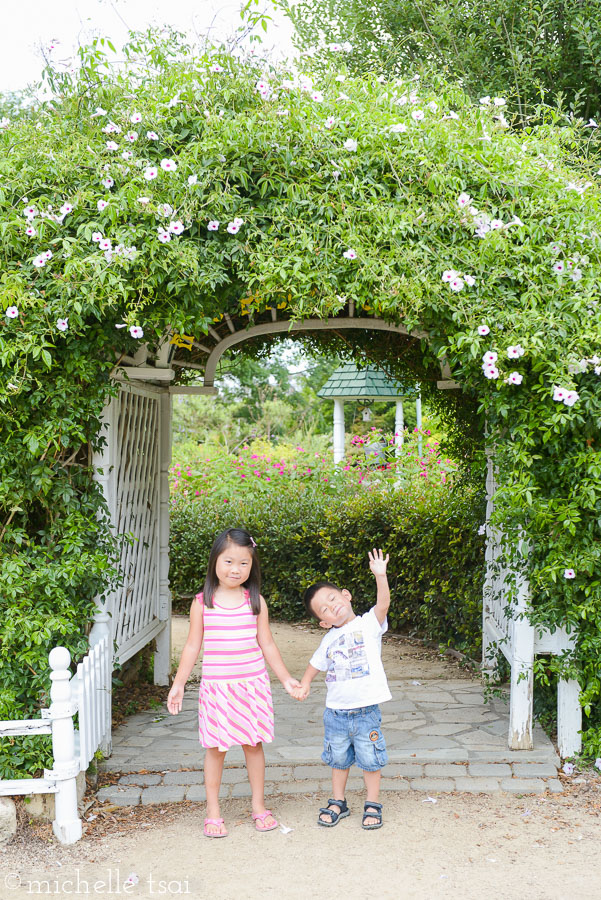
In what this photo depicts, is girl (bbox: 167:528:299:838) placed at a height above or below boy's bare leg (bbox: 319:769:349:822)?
above

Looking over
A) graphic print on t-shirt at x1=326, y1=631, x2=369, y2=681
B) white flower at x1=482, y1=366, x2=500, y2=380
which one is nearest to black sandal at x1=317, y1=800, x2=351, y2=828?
graphic print on t-shirt at x1=326, y1=631, x2=369, y2=681

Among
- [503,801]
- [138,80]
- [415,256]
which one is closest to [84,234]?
[138,80]

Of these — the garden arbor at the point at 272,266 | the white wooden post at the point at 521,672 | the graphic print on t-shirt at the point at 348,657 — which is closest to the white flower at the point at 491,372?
the garden arbor at the point at 272,266

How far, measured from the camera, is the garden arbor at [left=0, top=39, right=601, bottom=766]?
11.5ft

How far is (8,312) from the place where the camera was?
11.1ft

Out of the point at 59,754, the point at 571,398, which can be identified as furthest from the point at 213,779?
the point at 571,398

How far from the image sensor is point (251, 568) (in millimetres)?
3383

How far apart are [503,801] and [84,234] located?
3264 millimetres

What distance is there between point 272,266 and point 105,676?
7.24ft

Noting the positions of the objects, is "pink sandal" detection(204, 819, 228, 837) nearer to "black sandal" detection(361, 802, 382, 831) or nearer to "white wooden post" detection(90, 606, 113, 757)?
"black sandal" detection(361, 802, 382, 831)

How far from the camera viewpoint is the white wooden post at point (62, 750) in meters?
3.25

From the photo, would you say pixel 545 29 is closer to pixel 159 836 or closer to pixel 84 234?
pixel 84 234

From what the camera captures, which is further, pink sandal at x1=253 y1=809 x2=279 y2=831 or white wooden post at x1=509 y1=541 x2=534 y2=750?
white wooden post at x1=509 y1=541 x2=534 y2=750

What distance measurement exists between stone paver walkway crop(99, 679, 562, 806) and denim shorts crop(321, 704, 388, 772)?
→ 0.52 meters
